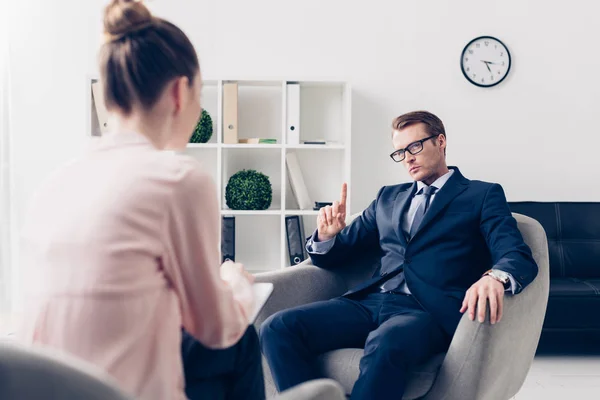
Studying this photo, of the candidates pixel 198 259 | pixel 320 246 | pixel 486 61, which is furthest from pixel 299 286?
pixel 486 61

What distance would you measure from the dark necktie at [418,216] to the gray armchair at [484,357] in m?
0.32

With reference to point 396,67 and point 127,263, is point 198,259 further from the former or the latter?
point 396,67

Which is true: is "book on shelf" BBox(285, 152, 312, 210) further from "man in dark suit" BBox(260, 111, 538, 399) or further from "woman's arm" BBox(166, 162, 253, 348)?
"woman's arm" BBox(166, 162, 253, 348)

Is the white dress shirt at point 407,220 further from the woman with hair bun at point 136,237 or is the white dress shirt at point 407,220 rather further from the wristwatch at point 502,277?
the woman with hair bun at point 136,237

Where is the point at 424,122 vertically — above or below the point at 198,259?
above

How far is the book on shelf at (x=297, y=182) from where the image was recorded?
12.7ft

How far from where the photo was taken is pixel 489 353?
6.34 feet

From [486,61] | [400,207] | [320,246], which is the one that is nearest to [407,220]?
[400,207]

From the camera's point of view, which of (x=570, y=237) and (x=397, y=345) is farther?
(x=570, y=237)

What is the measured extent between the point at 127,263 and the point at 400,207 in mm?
1592

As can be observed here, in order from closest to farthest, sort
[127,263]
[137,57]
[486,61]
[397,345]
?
[127,263], [137,57], [397,345], [486,61]

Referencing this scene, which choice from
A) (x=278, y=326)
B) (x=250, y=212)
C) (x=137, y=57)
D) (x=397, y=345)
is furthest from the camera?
(x=250, y=212)

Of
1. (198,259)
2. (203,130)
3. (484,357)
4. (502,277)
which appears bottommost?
(484,357)

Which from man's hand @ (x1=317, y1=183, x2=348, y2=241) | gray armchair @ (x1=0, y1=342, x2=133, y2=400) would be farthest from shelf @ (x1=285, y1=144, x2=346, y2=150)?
gray armchair @ (x1=0, y1=342, x2=133, y2=400)
